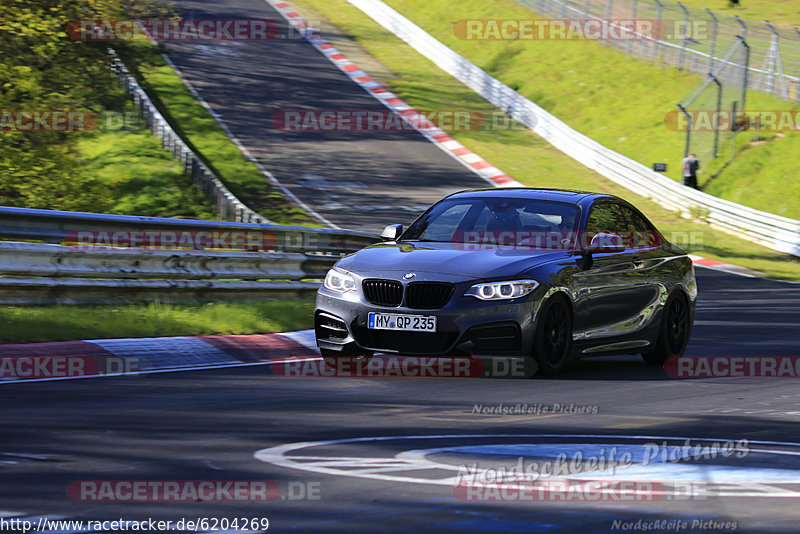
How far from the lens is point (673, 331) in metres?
11.0

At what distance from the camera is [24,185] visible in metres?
18.2

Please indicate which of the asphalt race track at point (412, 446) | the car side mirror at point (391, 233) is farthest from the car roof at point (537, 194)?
the asphalt race track at point (412, 446)

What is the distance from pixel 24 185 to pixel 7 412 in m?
12.1

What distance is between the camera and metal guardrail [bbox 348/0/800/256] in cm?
2784

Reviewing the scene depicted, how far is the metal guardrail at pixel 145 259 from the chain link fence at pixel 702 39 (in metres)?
23.0

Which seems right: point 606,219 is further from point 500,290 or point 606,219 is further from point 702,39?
point 702,39

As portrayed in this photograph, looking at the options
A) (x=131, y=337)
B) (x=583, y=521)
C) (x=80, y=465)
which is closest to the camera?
(x=583, y=521)

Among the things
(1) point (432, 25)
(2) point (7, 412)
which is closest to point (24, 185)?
(2) point (7, 412)

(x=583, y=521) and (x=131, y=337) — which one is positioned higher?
(x=583, y=521)

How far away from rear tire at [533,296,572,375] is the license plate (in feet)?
2.69

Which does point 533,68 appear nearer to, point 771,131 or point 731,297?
point 771,131

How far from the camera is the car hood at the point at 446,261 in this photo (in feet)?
29.4

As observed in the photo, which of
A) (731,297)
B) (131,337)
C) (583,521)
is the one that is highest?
(583,521)

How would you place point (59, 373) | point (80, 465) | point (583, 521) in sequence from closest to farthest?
point (583, 521)
point (80, 465)
point (59, 373)
